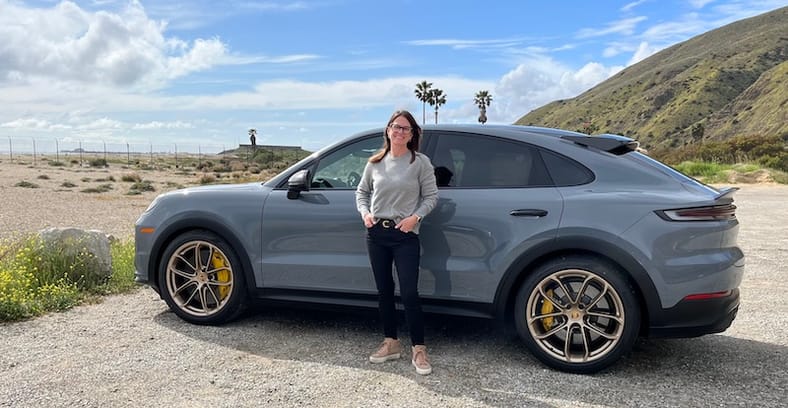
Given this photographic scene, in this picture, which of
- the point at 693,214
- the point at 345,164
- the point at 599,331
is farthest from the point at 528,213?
the point at 345,164

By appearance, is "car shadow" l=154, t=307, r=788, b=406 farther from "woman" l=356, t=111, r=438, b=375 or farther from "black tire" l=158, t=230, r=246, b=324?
"woman" l=356, t=111, r=438, b=375

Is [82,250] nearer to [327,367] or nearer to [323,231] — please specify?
[323,231]

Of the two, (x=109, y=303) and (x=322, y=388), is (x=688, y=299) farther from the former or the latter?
(x=109, y=303)

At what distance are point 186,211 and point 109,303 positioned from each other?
166 centimetres

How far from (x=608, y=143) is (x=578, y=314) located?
1.19 metres

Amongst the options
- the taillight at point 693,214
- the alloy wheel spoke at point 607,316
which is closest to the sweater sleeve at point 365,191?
the alloy wheel spoke at point 607,316

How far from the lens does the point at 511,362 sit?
14.0 ft

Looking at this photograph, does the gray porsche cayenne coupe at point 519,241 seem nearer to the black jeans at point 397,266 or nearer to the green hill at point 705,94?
the black jeans at point 397,266

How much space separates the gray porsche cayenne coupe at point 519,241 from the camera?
12.4ft

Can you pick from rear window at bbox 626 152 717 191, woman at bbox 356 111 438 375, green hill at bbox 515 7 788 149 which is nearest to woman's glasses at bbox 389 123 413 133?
woman at bbox 356 111 438 375

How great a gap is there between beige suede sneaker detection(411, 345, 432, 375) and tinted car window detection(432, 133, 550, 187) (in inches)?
45.8

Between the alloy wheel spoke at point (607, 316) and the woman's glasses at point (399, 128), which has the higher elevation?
the woman's glasses at point (399, 128)

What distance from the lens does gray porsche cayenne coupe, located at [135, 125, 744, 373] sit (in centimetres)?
378

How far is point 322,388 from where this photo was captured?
3.81 meters
